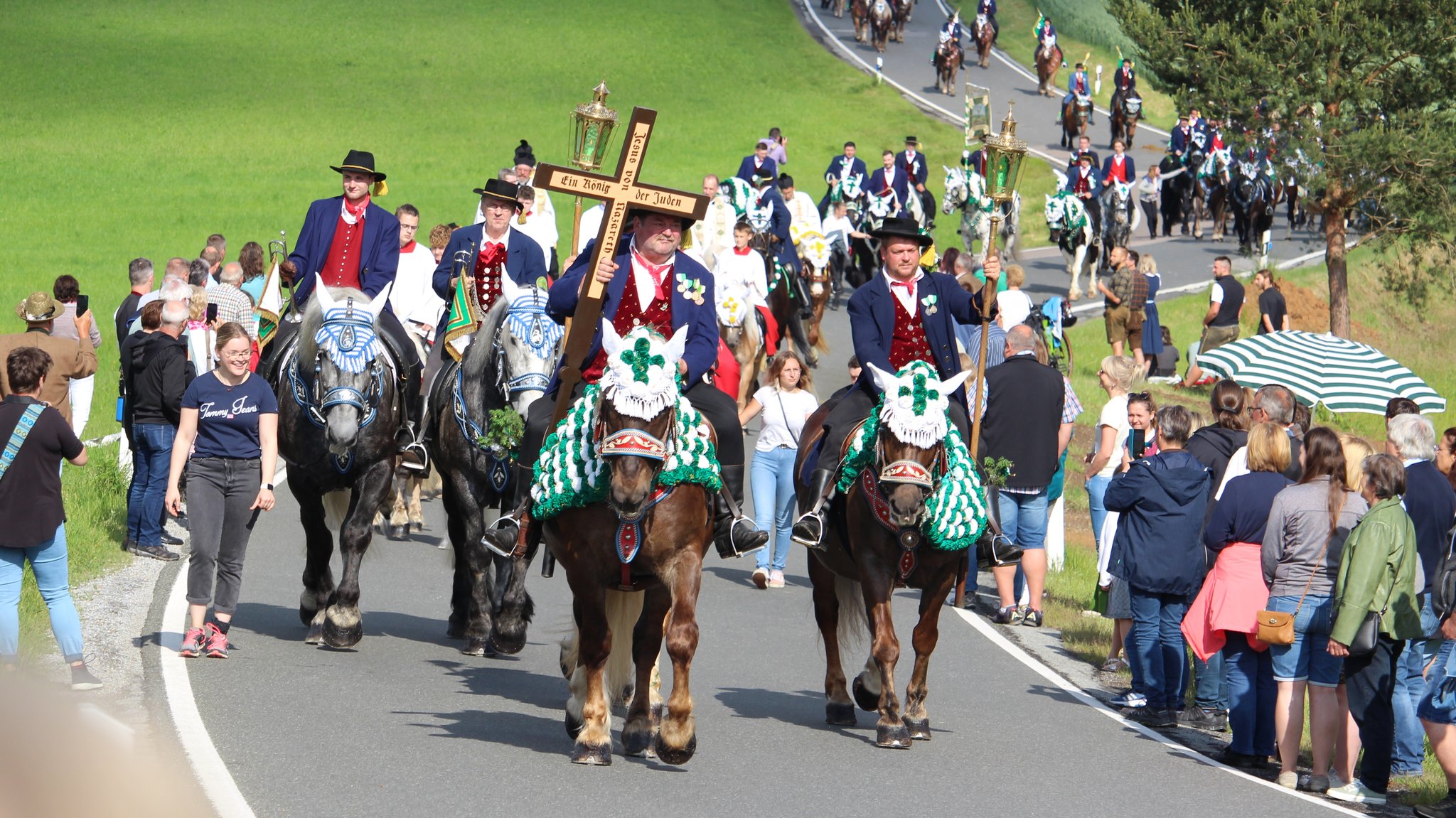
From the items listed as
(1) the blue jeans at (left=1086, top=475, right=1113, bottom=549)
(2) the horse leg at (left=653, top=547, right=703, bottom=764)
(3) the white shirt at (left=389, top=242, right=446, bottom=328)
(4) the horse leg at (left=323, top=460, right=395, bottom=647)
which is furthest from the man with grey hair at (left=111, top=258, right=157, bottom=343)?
(2) the horse leg at (left=653, top=547, right=703, bottom=764)

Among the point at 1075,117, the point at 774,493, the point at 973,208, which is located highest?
the point at 1075,117

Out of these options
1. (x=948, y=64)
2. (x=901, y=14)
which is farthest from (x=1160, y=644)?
(x=901, y=14)

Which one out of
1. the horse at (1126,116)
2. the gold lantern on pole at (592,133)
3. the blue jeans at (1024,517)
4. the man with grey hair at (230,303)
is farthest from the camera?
the horse at (1126,116)

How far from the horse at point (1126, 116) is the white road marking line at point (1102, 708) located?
38801 mm

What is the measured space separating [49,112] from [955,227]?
28749 mm

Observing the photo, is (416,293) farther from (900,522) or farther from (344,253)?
(900,522)

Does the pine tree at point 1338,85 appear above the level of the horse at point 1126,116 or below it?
below

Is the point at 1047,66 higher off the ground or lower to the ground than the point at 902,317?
higher

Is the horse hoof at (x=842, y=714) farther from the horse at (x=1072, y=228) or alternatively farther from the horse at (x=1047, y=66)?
the horse at (x=1047, y=66)

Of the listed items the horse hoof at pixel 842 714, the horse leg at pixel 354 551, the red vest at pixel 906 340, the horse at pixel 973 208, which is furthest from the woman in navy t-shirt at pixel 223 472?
the horse at pixel 973 208

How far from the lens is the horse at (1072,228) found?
1268 inches

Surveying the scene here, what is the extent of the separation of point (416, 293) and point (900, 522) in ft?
26.4

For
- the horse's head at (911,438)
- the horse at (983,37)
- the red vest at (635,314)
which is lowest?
the horse's head at (911,438)

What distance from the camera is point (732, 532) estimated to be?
883 cm
